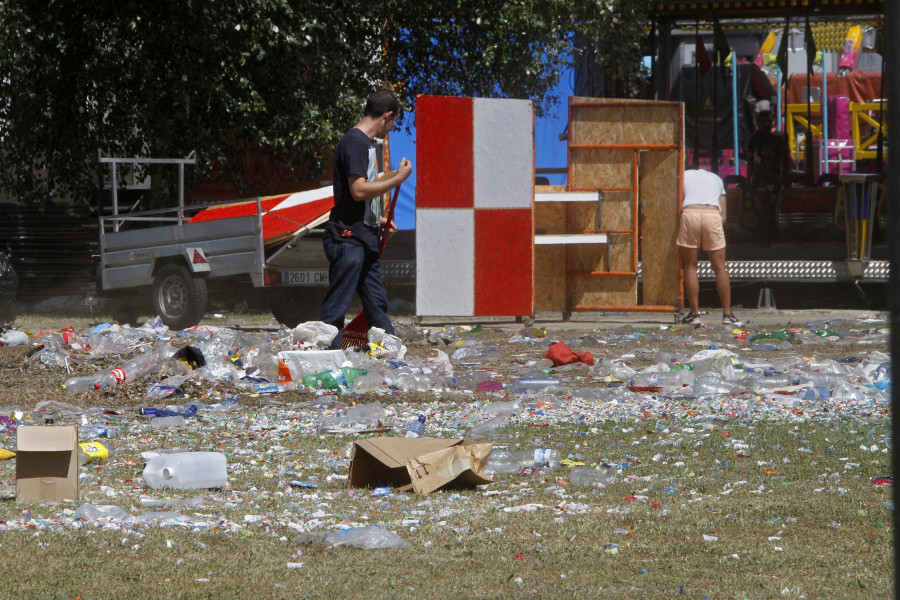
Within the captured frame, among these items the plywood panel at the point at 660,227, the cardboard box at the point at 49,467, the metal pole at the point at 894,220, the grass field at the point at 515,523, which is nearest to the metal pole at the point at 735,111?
the plywood panel at the point at 660,227

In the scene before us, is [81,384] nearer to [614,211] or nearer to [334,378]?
[334,378]

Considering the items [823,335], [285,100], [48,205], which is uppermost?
[285,100]

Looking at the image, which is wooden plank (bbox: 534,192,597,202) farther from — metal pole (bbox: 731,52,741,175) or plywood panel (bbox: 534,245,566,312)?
metal pole (bbox: 731,52,741,175)

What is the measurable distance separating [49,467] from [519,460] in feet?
5.82

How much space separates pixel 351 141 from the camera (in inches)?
272

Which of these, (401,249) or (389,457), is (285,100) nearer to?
(401,249)

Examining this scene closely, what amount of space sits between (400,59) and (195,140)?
3144mm

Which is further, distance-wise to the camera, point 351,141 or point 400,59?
point 400,59

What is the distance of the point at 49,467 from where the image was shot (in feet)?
12.3

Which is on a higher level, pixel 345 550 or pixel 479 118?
pixel 479 118

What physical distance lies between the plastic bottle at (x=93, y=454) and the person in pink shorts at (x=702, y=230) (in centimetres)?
735

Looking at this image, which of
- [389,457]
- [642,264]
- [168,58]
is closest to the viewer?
[389,457]

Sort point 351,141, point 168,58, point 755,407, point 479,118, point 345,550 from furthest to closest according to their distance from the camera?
point 168,58 < point 479,118 < point 351,141 < point 755,407 < point 345,550

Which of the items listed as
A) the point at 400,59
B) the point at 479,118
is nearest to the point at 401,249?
the point at 400,59
